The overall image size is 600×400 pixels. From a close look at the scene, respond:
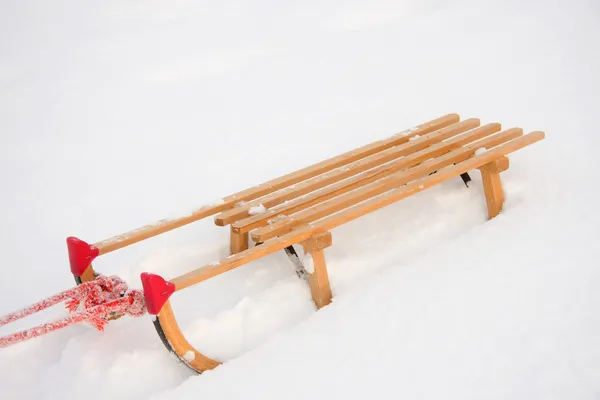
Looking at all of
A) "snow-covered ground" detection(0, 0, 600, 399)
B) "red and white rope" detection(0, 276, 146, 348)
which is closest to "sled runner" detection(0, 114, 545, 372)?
"red and white rope" detection(0, 276, 146, 348)

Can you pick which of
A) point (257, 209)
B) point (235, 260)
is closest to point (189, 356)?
point (235, 260)

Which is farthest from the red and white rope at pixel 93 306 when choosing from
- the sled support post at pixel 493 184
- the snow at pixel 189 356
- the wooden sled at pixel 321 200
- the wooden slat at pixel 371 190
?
the sled support post at pixel 493 184

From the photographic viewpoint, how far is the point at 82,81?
577 centimetres

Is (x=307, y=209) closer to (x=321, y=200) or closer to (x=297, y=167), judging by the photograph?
(x=321, y=200)

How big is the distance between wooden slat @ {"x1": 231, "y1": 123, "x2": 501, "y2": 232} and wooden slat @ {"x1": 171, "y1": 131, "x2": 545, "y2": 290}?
227 millimetres

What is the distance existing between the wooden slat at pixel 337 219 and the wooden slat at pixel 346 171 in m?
0.34

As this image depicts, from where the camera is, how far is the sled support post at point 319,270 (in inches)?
111

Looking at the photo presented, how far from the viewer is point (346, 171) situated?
3395 millimetres

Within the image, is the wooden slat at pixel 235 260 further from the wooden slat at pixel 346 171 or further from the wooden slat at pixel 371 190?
the wooden slat at pixel 346 171

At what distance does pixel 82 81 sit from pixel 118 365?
154 inches

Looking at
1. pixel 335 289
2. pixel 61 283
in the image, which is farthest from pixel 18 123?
pixel 335 289

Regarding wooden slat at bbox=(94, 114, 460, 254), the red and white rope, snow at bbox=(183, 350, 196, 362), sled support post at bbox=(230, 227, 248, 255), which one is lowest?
snow at bbox=(183, 350, 196, 362)

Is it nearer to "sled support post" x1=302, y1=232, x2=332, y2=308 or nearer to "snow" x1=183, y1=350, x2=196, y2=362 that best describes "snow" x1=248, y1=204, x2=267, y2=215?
"sled support post" x1=302, y1=232, x2=332, y2=308

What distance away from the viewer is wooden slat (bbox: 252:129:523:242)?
9.54ft
